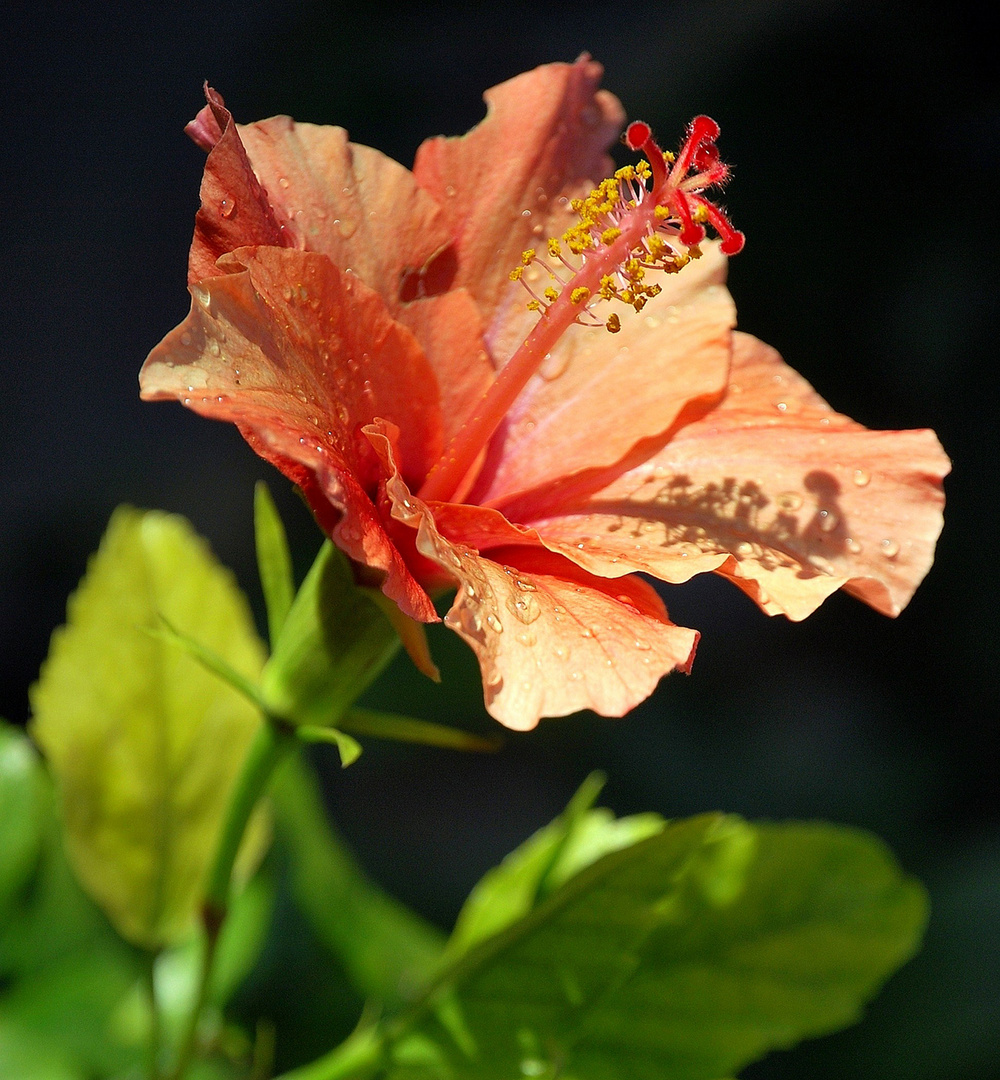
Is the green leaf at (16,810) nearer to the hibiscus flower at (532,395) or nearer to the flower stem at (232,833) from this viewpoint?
the flower stem at (232,833)

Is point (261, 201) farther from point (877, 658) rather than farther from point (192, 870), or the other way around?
point (877, 658)

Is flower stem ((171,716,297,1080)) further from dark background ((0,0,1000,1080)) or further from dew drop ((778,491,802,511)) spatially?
dark background ((0,0,1000,1080))

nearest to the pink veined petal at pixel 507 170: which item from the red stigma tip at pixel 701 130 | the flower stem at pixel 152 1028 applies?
the red stigma tip at pixel 701 130

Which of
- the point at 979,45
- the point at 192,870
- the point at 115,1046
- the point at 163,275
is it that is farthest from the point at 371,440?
the point at 979,45

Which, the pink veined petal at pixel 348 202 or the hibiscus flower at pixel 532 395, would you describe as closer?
the hibiscus flower at pixel 532 395

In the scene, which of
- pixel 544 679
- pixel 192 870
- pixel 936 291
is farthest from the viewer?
pixel 936 291
